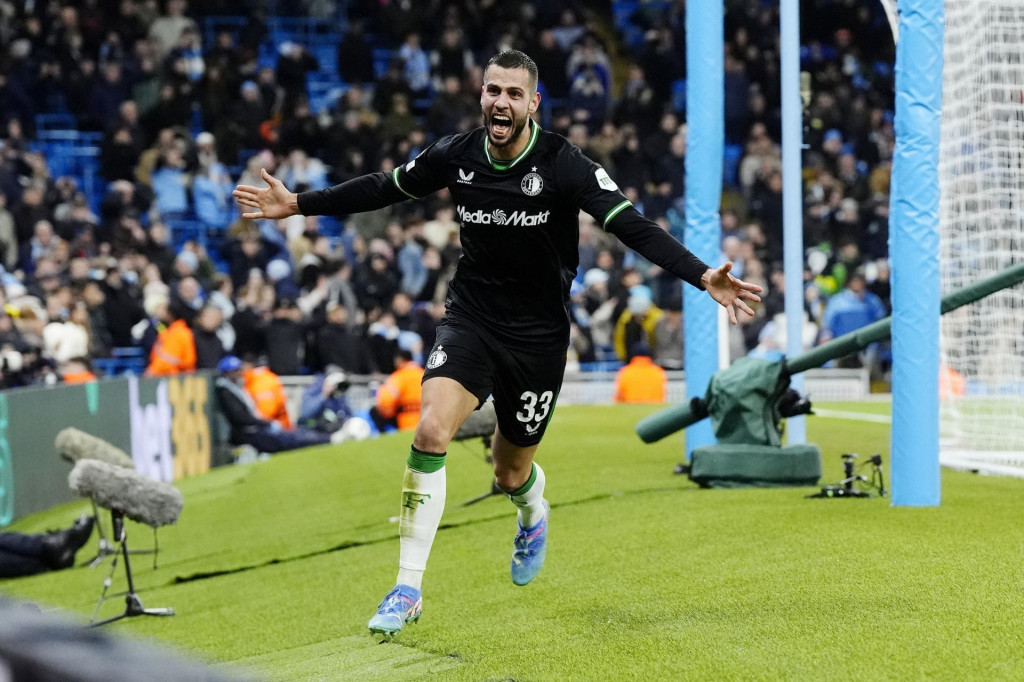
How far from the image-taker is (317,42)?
24938 millimetres

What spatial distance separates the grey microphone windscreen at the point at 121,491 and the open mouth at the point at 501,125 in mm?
3535

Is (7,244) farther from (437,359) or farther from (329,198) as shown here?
(437,359)

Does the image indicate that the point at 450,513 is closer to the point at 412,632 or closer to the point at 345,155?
the point at 412,632

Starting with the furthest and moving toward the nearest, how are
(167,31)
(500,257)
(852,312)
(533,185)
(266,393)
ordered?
(167,31) < (852,312) < (266,393) < (500,257) < (533,185)

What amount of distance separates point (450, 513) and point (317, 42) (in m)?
17.0

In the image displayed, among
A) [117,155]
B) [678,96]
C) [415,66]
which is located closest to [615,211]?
[117,155]

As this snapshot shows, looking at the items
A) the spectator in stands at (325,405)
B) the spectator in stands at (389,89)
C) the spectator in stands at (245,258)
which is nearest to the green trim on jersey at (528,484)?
the spectator in stands at (325,405)

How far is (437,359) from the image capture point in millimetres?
5387

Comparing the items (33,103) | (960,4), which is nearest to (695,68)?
(960,4)

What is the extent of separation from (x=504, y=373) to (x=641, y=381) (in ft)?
37.6

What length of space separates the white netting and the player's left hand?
5606 mm

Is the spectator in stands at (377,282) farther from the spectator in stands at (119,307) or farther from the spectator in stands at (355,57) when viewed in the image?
the spectator in stands at (355,57)

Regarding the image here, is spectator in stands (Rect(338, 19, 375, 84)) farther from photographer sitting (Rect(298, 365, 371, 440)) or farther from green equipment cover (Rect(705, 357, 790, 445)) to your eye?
green equipment cover (Rect(705, 357, 790, 445))

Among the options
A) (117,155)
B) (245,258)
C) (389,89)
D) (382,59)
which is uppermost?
(382,59)
